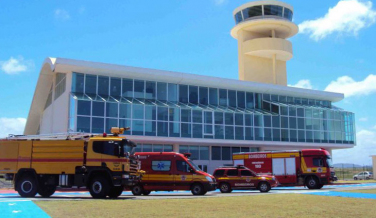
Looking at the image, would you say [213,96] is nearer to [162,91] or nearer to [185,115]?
[185,115]

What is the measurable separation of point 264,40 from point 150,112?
21.6 meters

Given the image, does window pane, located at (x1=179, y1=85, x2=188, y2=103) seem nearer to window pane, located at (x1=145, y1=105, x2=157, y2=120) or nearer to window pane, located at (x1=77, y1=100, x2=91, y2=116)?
window pane, located at (x1=145, y1=105, x2=157, y2=120)

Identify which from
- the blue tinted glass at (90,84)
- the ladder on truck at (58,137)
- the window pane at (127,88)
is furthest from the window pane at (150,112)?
the ladder on truck at (58,137)

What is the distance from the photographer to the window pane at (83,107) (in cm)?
3222

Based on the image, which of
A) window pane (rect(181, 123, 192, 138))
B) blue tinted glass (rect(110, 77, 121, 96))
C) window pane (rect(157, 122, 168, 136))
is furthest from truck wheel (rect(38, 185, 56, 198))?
window pane (rect(181, 123, 192, 138))

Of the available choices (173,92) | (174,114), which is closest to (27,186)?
(174,114)

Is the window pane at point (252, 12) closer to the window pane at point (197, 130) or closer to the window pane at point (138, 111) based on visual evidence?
the window pane at point (197, 130)

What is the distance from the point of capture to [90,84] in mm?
34625

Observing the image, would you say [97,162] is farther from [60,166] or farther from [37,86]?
[37,86]

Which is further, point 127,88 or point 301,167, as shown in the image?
point 127,88

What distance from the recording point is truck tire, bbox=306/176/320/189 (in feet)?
94.3

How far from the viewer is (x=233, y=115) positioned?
130 feet

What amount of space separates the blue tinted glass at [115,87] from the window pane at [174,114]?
468cm

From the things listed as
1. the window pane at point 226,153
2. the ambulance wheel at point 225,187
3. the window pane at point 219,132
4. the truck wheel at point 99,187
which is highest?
the window pane at point 219,132
